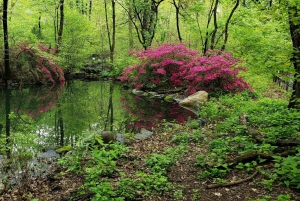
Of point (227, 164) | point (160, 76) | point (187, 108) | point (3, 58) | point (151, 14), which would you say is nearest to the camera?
point (227, 164)

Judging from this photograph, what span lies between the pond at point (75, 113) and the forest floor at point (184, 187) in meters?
1.75

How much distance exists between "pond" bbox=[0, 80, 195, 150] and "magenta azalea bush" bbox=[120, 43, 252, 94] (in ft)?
4.77

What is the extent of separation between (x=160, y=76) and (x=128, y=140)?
26.7 ft

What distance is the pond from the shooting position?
7.60 metres

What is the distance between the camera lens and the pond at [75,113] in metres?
7.60

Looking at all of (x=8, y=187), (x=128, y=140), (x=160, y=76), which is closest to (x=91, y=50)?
(x=160, y=76)

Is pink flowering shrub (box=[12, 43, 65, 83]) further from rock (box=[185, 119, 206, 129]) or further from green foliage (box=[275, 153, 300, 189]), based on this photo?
green foliage (box=[275, 153, 300, 189])

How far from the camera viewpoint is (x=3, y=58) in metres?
15.3

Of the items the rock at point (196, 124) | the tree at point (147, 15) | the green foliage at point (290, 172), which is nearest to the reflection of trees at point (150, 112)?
the rock at point (196, 124)

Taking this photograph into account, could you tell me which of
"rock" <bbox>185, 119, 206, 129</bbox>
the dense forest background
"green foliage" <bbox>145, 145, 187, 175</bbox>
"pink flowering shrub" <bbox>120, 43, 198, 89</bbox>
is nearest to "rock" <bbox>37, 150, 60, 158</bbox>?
"green foliage" <bbox>145, 145, 187, 175</bbox>

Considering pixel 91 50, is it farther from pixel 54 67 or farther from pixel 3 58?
pixel 3 58

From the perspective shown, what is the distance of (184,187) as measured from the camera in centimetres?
→ 385

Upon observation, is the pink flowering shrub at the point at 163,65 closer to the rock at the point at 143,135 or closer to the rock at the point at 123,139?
the rock at the point at 143,135

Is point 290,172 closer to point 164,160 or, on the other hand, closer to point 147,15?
point 164,160
